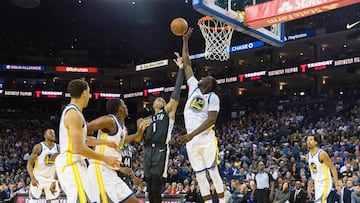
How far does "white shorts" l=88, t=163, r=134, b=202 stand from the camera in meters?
5.68

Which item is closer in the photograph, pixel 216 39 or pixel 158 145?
pixel 158 145

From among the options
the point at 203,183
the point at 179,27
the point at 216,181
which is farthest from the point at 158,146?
the point at 179,27

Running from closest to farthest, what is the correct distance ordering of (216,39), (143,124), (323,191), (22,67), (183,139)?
(183,139) < (143,124) < (323,191) < (216,39) < (22,67)

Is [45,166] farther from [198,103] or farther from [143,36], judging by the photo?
[143,36]

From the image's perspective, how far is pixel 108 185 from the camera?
18.7 ft

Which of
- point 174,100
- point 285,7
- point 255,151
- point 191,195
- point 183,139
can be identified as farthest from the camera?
point 255,151

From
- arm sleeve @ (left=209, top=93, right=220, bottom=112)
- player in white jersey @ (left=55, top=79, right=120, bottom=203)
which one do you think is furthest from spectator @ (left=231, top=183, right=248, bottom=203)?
player in white jersey @ (left=55, top=79, right=120, bottom=203)

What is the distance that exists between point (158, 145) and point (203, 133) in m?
0.66

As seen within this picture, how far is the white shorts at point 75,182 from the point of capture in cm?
474

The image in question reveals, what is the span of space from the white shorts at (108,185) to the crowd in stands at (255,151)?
4.02 m

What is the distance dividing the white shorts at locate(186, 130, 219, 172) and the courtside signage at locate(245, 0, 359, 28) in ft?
10.8

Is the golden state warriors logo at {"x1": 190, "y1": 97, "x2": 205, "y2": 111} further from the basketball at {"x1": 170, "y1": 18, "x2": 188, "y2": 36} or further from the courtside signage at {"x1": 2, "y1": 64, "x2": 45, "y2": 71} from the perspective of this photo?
the courtside signage at {"x1": 2, "y1": 64, "x2": 45, "y2": 71}

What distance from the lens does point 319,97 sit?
27.0m

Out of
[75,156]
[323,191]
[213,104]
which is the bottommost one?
[323,191]
